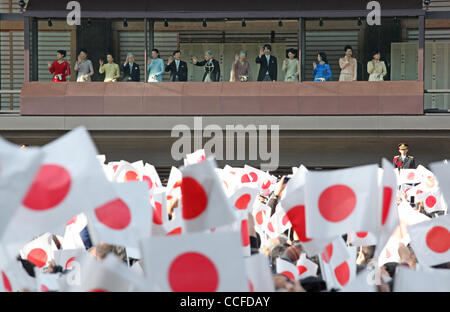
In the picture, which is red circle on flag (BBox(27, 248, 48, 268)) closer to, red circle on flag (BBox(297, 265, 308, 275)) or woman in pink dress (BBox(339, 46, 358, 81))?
red circle on flag (BBox(297, 265, 308, 275))

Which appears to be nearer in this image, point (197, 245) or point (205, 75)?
point (197, 245)

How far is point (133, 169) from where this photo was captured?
12703mm

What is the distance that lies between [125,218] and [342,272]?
1580 millimetres

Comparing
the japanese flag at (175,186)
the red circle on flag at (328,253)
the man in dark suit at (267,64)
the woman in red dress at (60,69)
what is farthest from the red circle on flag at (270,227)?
the woman in red dress at (60,69)

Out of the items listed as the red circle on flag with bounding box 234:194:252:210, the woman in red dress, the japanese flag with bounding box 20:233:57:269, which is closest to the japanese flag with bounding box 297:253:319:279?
the red circle on flag with bounding box 234:194:252:210

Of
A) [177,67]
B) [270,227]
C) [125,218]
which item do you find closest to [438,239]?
[125,218]

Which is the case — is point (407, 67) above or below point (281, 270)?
above

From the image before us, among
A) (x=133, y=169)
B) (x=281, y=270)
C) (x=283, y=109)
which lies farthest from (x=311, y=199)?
(x=283, y=109)

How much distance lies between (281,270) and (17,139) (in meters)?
20.8

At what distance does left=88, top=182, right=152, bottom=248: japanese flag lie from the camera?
624 centimetres

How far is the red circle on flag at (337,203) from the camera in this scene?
621 centimetres

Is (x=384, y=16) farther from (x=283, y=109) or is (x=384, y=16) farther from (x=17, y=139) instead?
(x=17, y=139)

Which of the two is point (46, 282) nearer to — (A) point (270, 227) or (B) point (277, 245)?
(B) point (277, 245)

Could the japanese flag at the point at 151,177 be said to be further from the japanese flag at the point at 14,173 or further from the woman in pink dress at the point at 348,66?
the woman in pink dress at the point at 348,66
